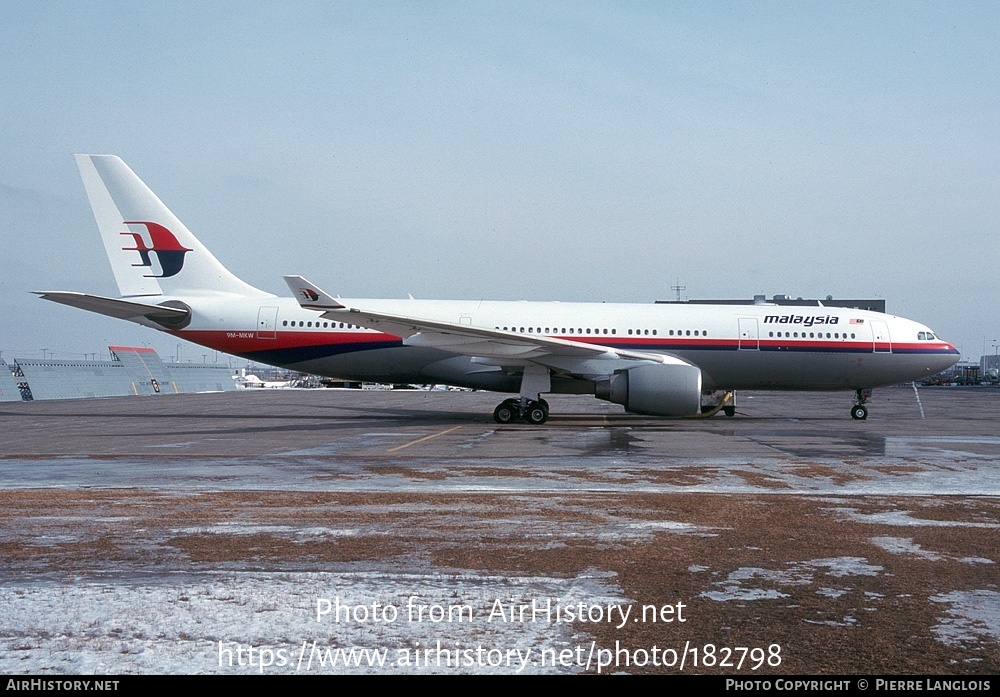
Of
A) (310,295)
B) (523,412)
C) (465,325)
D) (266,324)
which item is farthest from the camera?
(266,324)

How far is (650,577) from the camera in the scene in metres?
5.07

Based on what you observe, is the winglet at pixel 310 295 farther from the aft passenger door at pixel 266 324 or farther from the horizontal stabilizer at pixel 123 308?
the horizontal stabilizer at pixel 123 308

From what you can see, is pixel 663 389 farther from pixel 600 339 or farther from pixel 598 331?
pixel 598 331

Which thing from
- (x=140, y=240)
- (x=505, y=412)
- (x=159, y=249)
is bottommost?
(x=505, y=412)

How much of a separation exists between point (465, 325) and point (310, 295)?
200 inches

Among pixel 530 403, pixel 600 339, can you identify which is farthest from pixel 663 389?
pixel 600 339

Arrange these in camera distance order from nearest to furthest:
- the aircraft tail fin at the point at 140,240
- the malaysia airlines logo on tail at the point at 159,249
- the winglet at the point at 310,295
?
the winglet at the point at 310,295 → the aircraft tail fin at the point at 140,240 → the malaysia airlines logo on tail at the point at 159,249

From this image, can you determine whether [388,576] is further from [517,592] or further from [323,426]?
[323,426]

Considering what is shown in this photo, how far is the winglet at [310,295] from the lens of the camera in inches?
729

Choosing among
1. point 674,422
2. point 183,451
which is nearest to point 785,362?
point 674,422

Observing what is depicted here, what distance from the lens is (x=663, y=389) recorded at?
19641mm

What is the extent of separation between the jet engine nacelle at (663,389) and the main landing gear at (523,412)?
8.06ft

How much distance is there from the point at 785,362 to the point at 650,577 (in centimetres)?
1986

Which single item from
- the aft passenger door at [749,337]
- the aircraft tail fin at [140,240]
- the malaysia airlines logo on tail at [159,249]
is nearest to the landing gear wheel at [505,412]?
the aft passenger door at [749,337]
